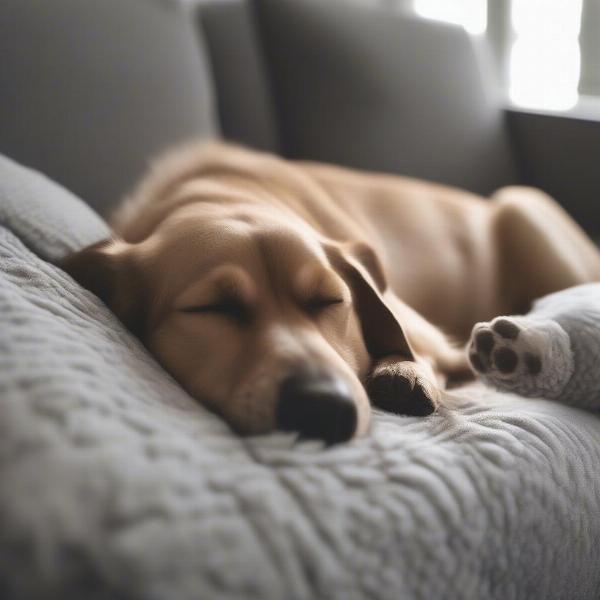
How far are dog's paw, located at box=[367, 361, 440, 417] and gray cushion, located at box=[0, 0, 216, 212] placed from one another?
103 cm

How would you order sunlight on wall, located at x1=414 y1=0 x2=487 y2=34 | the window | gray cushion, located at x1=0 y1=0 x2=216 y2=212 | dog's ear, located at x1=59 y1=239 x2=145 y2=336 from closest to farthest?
dog's ear, located at x1=59 y1=239 x2=145 y2=336 < gray cushion, located at x1=0 y1=0 x2=216 y2=212 < the window < sunlight on wall, located at x1=414 y1=0 x2=487 y2=34

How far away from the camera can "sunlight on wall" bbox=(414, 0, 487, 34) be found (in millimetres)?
4168

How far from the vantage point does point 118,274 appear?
1.12m

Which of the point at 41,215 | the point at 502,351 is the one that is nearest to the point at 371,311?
the point at 502,351

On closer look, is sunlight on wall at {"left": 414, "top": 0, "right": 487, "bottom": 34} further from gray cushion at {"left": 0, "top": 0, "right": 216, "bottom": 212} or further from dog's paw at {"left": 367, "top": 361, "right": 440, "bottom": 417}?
dog's paw at {"left": 367, "top": 361, "right": 440, "bottom": 417}

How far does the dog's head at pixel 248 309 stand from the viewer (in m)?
0.85

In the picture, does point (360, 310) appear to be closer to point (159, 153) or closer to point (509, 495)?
point (509, 495)

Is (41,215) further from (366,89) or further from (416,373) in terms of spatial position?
(366,89)

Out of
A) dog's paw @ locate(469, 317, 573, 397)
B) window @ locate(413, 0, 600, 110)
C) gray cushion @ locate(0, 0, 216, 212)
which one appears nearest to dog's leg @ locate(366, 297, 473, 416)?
dog's paw @ locate(469, 317, 573, 397)

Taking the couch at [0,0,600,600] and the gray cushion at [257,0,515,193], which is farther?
the gray cushion at [257,0,515,193]

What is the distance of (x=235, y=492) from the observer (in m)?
0.57

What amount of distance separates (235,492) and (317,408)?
0.22 meters

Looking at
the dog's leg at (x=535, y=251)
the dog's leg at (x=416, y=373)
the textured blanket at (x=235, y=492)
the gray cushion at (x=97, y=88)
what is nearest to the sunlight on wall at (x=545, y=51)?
the dog's leg at (x=535, y=251)

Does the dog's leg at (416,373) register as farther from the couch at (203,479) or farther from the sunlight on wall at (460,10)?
the sunlight on wall at (460,10)
